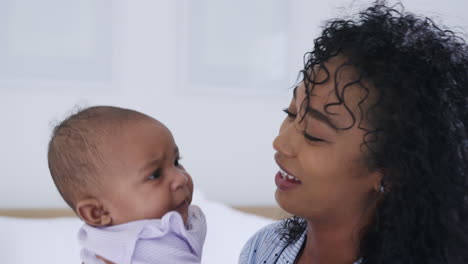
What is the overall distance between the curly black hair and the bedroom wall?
1124mm

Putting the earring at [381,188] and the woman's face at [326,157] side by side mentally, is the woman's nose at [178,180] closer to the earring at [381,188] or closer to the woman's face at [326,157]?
the woman's face at [326,157]

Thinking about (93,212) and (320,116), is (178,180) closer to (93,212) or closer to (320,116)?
(93,212)

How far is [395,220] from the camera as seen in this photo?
1.00 m

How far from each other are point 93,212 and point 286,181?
0.43 metres

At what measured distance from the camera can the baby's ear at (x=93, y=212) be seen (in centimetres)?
99

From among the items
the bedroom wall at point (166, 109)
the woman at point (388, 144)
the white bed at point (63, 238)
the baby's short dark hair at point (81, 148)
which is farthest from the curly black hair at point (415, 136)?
the bedroom wall at point (166, 109)

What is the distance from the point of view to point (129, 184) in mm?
995

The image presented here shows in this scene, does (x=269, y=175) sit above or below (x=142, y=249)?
below

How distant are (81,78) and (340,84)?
1.45m

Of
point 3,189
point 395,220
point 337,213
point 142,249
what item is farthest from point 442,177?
point 3,189

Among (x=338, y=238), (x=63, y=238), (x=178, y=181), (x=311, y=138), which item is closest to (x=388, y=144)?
(x=311, y=138)

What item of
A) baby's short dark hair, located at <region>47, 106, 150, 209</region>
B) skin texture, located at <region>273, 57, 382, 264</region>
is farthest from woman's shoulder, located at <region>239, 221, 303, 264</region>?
baby's short dark hair, located at <region>47, 106, 150, 209</region>

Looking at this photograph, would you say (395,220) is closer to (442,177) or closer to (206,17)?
(442,177)

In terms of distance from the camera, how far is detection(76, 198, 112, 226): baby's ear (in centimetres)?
99
